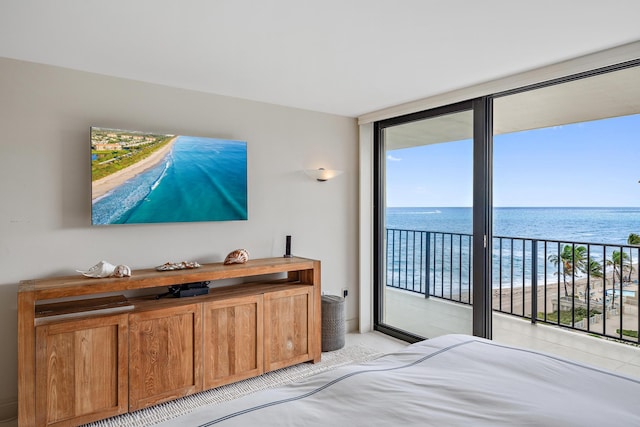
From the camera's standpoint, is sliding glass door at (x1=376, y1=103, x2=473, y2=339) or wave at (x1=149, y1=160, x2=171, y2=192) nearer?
wave at (x1=149, y1=160, x2=171, y2=192)

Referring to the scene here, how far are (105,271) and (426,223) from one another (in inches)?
120

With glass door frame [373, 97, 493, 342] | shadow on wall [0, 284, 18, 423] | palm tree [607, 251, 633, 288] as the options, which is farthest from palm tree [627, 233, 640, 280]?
shadow on wall [0, 284, 18, 423]

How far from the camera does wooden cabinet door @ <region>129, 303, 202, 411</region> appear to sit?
263 cm

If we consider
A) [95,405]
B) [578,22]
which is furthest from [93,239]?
[578,22]

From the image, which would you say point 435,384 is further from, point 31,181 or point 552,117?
point 552,117

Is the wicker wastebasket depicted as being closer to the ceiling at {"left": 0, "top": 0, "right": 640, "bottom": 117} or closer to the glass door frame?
the glass door frame

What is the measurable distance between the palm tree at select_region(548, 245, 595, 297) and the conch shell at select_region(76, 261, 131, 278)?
4.10 metres

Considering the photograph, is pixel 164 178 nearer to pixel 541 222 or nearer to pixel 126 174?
pixel 126 174

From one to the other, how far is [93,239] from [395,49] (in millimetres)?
2536

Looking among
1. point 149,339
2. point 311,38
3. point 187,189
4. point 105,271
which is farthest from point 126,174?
point 311,38

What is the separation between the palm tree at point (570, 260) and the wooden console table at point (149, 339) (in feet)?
8.60

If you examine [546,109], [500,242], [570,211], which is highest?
[546,109]

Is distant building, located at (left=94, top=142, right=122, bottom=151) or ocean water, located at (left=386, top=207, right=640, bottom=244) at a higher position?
distant building, located at (left=94, top=142, right=122, bottom=151)

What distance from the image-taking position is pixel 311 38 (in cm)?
231
